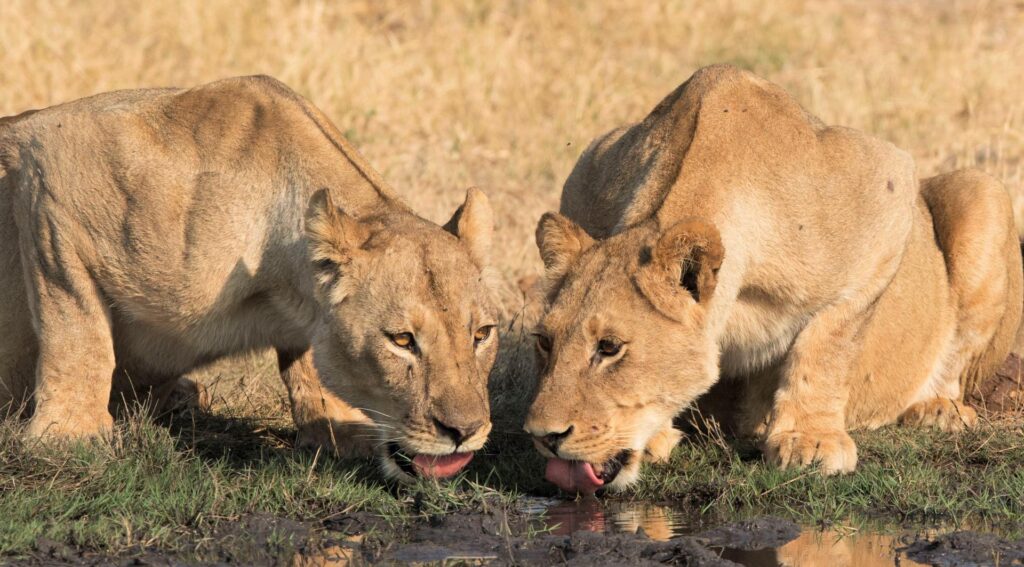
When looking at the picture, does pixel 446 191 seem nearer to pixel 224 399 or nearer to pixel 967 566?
pixel 224 399

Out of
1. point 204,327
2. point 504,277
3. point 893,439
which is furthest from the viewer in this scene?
point 504,277

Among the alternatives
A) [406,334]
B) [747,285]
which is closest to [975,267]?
[747,285]

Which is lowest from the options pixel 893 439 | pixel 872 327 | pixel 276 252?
pixel 893 439

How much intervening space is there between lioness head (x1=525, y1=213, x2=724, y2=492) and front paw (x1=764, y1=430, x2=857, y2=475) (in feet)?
2.19

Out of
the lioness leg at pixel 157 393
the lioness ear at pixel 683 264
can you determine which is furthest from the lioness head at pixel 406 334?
the lioness leg at pixel 157 393

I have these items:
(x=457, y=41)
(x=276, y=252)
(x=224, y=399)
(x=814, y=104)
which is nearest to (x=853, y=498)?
(x=276, y=252)

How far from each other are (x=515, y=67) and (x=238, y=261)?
21.2 ft

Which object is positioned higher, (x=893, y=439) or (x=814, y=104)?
(x=814, y=104)

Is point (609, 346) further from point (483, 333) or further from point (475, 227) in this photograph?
point (475, 227)

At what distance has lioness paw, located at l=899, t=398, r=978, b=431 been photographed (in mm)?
6414

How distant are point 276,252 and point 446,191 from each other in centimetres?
410

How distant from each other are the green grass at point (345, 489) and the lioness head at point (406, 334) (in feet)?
0.76

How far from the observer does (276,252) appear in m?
5.16

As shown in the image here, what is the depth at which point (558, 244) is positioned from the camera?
198 inches
